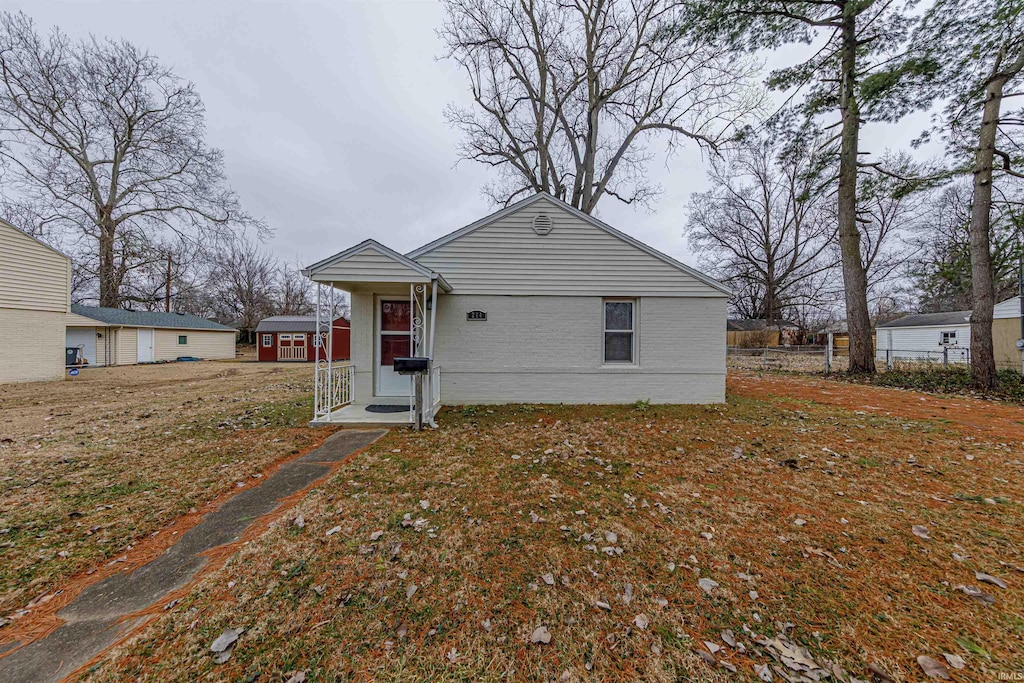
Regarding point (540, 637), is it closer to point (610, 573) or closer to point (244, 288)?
point (610, 573)

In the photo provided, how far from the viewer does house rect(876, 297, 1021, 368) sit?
15805mm

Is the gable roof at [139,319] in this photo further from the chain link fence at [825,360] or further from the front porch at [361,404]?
the chain link fence at [825,360]

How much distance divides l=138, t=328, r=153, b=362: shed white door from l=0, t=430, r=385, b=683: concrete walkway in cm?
2744

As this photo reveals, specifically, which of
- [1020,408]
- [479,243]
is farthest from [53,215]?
[1020,408]

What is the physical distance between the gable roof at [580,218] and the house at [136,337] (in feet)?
74.8

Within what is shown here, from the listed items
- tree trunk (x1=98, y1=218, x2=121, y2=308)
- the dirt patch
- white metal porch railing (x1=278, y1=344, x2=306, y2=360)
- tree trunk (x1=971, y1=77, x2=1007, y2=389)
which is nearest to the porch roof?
the dirt patch

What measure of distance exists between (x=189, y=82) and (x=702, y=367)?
30698mm

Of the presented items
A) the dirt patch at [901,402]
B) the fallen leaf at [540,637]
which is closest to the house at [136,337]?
the fallen leaf at [540,637]

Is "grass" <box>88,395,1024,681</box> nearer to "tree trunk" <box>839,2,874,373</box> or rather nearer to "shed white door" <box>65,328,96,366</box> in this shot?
"tree trunk" <box>839,2,874,373</box>

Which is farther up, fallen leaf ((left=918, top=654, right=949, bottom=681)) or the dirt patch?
the dirt patch

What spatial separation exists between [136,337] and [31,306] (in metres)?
12.7

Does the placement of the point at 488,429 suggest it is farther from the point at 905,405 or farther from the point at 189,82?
the point at 189,82

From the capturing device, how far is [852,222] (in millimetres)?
12672

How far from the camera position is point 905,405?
26.2 feet
